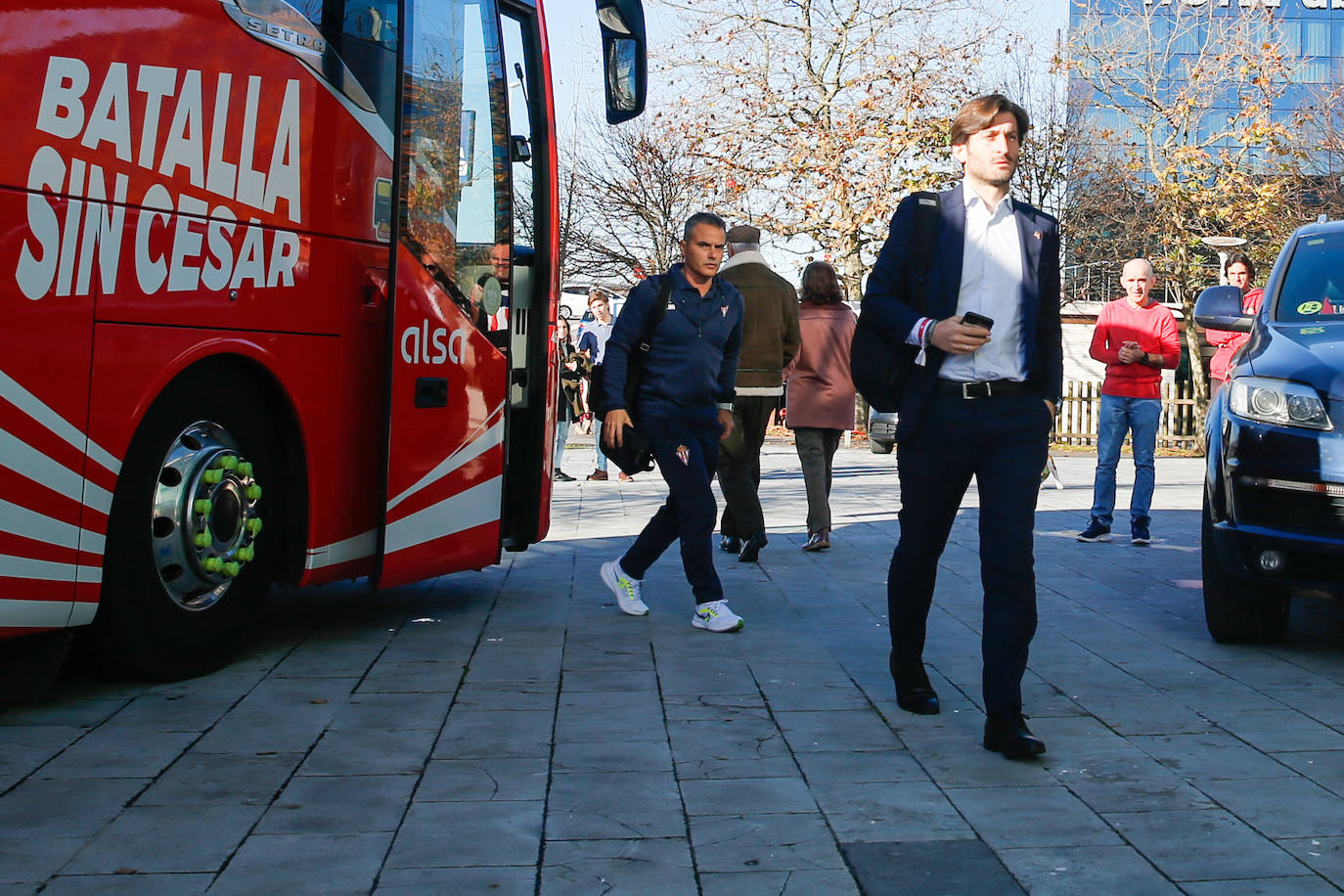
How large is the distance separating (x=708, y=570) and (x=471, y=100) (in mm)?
2315

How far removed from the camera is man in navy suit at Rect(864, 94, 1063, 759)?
15.7ft

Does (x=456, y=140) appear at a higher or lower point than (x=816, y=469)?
higher

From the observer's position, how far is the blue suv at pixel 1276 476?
19.5 feet

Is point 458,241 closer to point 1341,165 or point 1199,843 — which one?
point 1199,843

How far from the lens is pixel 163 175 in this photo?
5062mm

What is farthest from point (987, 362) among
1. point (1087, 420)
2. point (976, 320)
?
point (1087, 420)

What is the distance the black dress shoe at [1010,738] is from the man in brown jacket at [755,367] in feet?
14.6

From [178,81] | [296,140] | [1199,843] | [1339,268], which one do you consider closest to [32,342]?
[178,81]

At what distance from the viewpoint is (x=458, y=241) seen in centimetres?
682

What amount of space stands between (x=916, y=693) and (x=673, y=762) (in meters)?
1.04

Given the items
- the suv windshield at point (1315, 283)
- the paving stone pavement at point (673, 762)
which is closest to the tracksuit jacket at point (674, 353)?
the paving stone pavement at point (673, 762)

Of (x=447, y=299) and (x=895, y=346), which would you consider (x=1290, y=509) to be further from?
(x=447, y=299)

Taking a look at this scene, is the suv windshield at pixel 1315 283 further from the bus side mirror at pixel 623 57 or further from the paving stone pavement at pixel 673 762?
the bus side mirror at pixel 623 57

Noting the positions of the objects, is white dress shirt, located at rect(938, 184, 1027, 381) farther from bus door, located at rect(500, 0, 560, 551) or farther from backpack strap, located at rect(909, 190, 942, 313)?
bus door, located at rect(500, 0, 560, 551)
